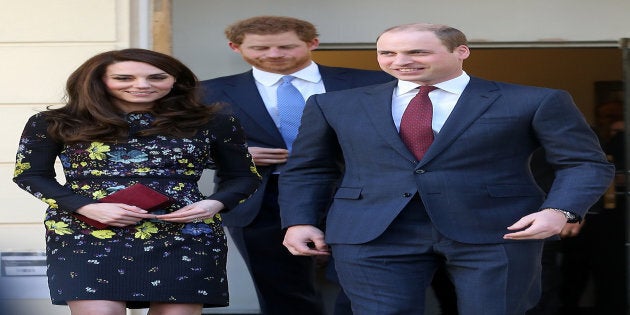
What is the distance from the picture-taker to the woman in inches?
166

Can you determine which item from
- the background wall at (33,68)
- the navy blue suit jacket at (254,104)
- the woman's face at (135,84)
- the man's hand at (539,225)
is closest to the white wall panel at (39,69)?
the background wall at (33,68)

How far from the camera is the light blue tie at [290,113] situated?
540 centimetres

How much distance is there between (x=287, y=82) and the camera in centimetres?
548

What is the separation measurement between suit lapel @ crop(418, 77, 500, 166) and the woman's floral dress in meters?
0.76

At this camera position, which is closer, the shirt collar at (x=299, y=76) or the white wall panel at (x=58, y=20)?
the shirt collar at (x=299, y=76)

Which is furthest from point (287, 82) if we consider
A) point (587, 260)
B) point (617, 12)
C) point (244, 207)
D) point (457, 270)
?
point (587, 260)

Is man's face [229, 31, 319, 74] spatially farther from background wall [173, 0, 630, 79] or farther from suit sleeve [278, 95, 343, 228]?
background wall [173, 0, 630, 79]

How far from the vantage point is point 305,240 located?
4422 millimetres

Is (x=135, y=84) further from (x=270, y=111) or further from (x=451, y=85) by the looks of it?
(x=270, y=111)

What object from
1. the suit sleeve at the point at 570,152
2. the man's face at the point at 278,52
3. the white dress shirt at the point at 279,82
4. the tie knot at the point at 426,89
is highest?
the man's face at the point at 278,52

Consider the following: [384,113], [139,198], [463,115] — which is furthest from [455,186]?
[139,198]

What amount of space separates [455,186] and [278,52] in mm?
1508

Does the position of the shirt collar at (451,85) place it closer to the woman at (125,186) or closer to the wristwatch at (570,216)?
the wristwatch at (570,216)

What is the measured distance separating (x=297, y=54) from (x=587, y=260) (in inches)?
99.9
